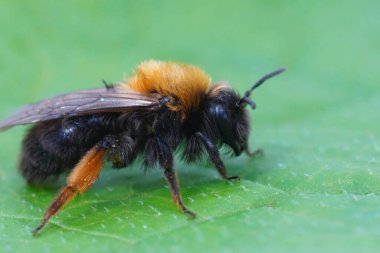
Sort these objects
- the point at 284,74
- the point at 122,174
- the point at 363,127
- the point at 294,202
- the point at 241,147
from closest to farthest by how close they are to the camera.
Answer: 1. the point at 294,202
2. the point at 241,147
3. the point at 122,174
4. the point at 363,127
5. the point at 284,74

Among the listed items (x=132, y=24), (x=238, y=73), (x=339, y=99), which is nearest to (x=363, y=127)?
(x=339, y=99)

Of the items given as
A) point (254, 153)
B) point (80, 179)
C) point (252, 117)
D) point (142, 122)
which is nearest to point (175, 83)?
point (142, 122)

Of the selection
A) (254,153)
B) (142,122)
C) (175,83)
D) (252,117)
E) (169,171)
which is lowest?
(252,117)

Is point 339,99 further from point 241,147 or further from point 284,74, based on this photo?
point 241,147

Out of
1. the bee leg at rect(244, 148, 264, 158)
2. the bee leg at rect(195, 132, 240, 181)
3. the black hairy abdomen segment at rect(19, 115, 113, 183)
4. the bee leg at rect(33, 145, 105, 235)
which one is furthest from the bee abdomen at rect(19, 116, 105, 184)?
the bee leg at rect(244, 148, 264, 158)

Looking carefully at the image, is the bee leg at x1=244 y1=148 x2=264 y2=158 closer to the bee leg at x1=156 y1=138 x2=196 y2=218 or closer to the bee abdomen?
the bee leg at x1=156 y1=138 x2=196 y2=218

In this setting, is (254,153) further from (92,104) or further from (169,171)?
(92,104)
